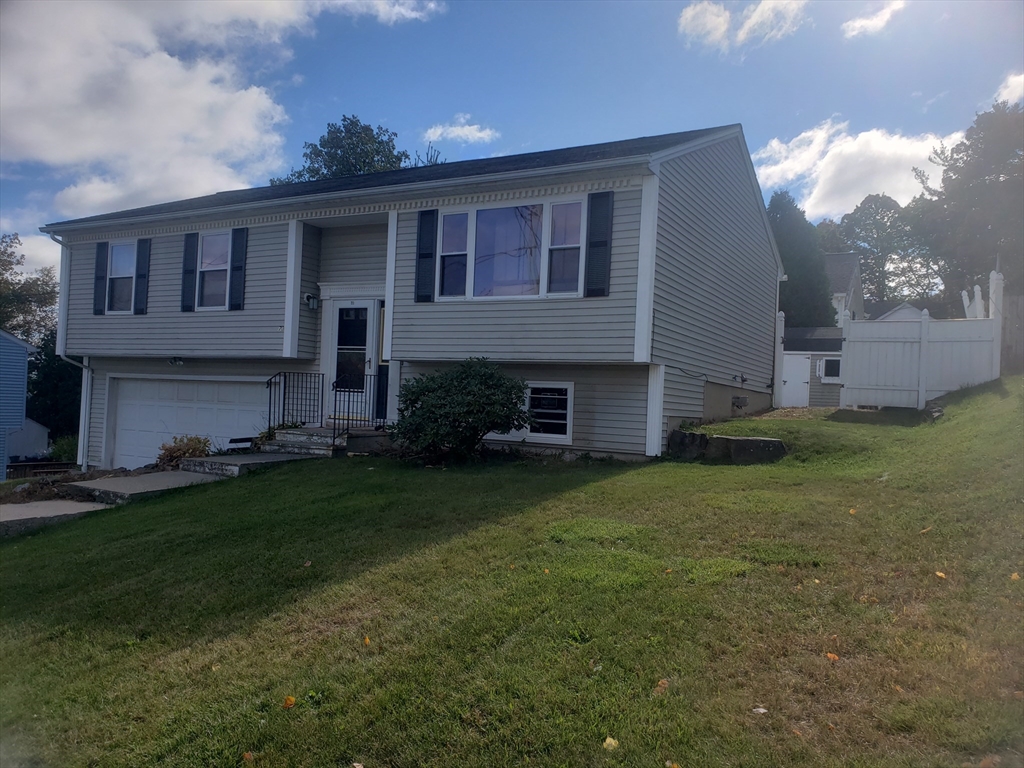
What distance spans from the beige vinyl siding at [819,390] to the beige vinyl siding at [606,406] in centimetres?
1453

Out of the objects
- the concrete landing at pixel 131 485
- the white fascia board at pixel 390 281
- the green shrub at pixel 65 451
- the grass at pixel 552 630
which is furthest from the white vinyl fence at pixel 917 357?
the green shrub at pixel 65 451

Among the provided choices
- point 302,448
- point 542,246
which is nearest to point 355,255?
point 302,448

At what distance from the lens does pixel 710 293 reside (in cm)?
1299

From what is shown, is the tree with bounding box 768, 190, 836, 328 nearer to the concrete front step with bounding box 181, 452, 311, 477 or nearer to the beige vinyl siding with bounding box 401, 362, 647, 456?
the beige vinyl siding with bounding box 401, 362, 647, 456

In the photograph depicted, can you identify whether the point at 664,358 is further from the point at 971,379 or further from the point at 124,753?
the point at 124,753

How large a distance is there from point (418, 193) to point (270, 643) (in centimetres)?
882

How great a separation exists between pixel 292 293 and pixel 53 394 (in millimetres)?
29853

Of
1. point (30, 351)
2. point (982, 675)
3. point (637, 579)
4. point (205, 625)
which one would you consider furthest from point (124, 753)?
point (30, 351)

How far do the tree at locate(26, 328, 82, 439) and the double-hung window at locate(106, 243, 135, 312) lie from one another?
2419 cm

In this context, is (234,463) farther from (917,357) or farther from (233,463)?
(917,357)

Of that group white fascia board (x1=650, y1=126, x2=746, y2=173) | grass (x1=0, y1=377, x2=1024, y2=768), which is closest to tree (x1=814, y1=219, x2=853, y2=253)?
white fascia board (x1=650, y1=126, x2=746, y2=173)

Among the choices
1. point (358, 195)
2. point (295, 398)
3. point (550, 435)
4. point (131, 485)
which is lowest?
point (131, 485)

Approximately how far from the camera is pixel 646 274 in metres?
10.3

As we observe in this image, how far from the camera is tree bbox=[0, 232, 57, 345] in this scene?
39.6 metres
